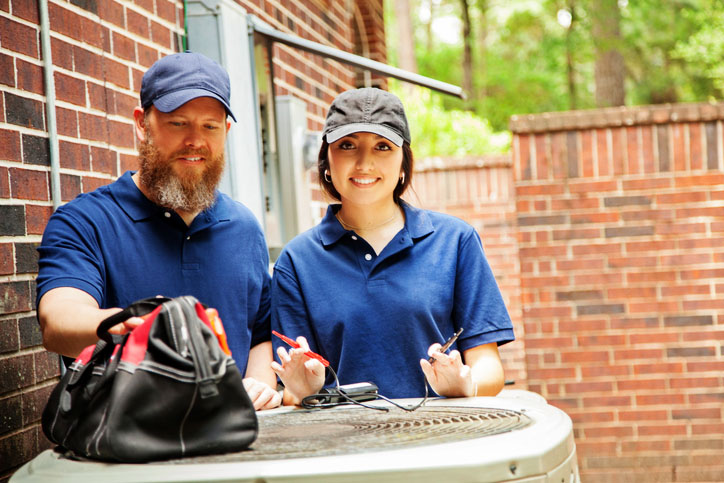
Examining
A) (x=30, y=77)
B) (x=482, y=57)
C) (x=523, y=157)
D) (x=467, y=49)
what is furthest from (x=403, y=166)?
(x=482, y=57)

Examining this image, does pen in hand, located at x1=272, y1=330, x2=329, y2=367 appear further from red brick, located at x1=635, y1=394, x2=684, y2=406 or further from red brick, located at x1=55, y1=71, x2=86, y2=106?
red brick, located at x1=635, y1=394, x2=684, y2=406

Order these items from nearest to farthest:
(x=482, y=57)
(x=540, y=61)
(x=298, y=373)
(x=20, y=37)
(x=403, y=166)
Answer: (x=298, y=373), (x=20, y=37), (x=403, y=166), (x=540, y=61), (x=482, y=57)

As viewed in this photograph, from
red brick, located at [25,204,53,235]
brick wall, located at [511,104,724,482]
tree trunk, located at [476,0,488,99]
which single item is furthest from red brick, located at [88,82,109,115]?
tree trunk, located at [476,0,488,99]

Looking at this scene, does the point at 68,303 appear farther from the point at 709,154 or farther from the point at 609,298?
the point at 709,154

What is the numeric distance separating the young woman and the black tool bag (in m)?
0.65

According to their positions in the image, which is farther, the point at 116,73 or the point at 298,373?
the point at 116,73

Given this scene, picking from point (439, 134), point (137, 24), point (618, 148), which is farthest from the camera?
point (439, 134)

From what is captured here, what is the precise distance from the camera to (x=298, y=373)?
248 centimetres

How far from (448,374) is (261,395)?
0.52 metres

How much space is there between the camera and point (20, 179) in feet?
8.73

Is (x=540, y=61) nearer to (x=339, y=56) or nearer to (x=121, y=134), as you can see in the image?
(x=339, y=56)

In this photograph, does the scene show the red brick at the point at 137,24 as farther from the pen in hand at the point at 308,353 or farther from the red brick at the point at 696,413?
the red brick at the point at 696,413

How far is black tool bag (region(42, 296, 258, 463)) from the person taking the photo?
1.77m

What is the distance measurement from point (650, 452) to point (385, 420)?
4075 mm
